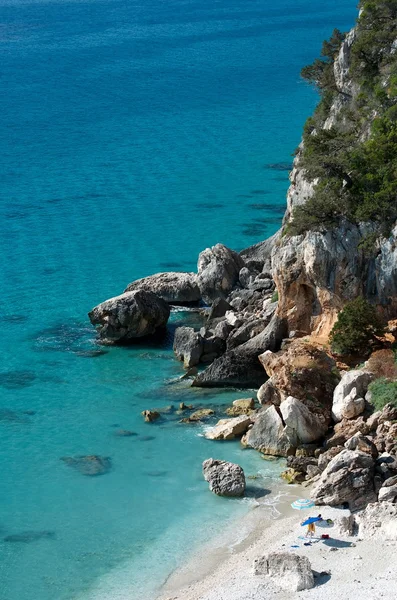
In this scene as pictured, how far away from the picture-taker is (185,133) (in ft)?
357

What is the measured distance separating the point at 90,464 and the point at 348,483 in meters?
11.9

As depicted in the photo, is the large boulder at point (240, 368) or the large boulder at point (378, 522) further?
the large boulder at point (240, 368)

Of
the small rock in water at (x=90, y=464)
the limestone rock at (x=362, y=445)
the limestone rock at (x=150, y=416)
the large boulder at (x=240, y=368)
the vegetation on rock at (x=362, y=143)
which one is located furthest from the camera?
the large boulder at (x=240, y=368)

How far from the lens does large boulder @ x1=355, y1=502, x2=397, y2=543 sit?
34.4m

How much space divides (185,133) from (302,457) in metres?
72.4

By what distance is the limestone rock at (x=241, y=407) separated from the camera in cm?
4591

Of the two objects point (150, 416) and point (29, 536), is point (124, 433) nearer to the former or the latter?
point (150, 416)

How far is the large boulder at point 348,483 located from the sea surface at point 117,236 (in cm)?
312

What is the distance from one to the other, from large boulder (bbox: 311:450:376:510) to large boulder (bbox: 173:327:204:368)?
15.2 meters

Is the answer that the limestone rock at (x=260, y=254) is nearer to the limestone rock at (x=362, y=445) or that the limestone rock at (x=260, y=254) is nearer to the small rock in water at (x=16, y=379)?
the small rock in water at (x=16, y=379)

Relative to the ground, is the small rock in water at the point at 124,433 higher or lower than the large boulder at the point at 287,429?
lower

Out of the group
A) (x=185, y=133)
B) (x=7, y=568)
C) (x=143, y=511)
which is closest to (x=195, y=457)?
(x=143, y=511)

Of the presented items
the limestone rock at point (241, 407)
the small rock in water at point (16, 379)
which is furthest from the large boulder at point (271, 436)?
the small rock in water at point (16, 379)

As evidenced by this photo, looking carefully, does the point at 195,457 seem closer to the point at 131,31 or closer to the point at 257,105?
the point at 257,105
